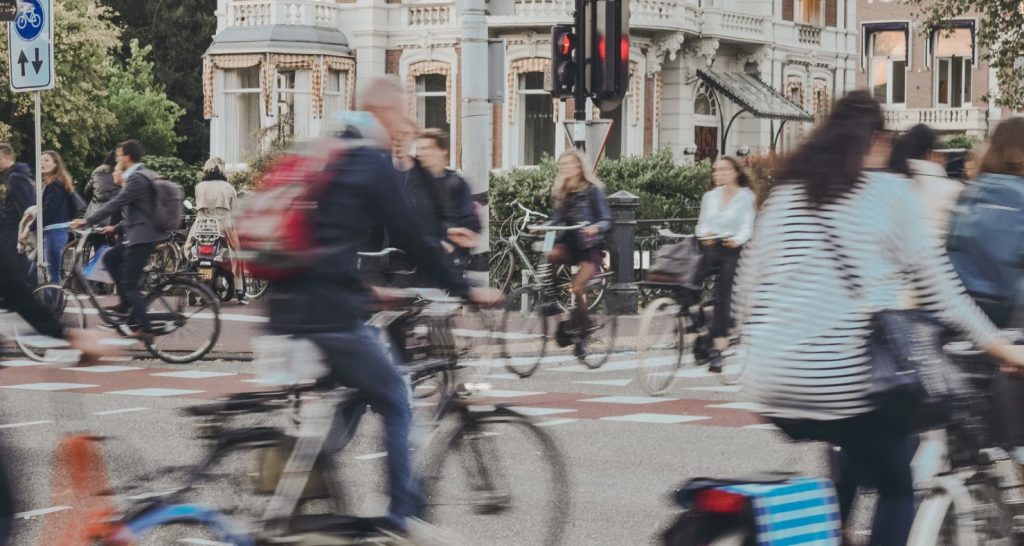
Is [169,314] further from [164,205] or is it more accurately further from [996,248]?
[996,248]

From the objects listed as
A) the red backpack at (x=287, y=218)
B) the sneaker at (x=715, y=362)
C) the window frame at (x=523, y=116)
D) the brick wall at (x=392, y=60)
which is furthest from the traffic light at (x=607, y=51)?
the brick wall at (x=392, y=60)

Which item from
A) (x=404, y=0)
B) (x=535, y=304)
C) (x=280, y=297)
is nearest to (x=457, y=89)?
(x=404, y=0)

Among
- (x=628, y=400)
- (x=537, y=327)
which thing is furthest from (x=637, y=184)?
(x=628, y=400)

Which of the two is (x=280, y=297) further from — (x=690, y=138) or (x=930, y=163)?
(x=690, y=138)

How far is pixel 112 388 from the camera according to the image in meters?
12.4

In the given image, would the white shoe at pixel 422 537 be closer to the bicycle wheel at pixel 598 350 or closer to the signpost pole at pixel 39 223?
the bicycle wheel at pixel 598 350

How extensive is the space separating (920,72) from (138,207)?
152 ft

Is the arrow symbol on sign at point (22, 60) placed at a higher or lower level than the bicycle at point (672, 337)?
higher

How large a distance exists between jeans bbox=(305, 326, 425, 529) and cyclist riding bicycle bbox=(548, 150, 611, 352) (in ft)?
26.4

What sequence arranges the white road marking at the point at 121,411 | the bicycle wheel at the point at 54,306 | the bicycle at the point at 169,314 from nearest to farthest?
1. the white road marking at the point at 121,411
2. the bicycle at the point at 169,314
3. the bicycle wheel at the point at 54,306

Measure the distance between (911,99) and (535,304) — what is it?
45.6m

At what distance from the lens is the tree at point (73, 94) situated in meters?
44.4

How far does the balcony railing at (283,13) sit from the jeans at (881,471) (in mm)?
30541

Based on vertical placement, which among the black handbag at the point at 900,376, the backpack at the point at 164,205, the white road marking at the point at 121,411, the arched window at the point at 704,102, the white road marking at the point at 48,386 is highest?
the arched window at the point at 704,102
